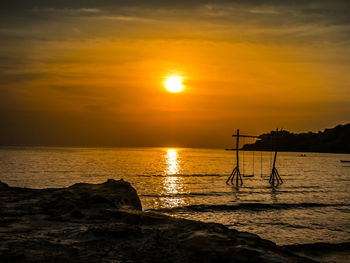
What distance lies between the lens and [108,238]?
823 cm

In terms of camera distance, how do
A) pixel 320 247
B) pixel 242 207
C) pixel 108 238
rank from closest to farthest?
pixel 108 238 < pixel 320 247 < pixel 242 207

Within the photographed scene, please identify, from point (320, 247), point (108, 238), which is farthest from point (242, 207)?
point (108, 238)

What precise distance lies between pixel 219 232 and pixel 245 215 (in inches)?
450

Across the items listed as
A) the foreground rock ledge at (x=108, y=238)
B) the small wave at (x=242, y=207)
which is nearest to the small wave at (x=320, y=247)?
the foreground rock ledge at (x=108, y=238)

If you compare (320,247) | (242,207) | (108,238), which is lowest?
(242,207)

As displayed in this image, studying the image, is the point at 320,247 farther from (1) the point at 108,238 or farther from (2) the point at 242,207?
(1) the point at 108,238

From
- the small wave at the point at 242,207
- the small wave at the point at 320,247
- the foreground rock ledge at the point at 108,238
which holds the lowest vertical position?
the small wave at the point at 242,207

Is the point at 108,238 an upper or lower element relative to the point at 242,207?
upper

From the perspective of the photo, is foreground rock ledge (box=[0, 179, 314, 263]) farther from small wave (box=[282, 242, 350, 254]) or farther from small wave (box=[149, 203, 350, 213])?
small wave (box=[149, 203, 350, 213])

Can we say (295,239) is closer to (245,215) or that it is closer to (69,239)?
(245,215)

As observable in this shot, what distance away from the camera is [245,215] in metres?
19.1

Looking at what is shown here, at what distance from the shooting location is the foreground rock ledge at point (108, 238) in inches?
270

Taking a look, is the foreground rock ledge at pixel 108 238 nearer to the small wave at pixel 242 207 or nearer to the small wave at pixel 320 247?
the small wave at pixel 320 247

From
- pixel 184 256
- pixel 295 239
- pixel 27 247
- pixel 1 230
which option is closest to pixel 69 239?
pixel 27 247
